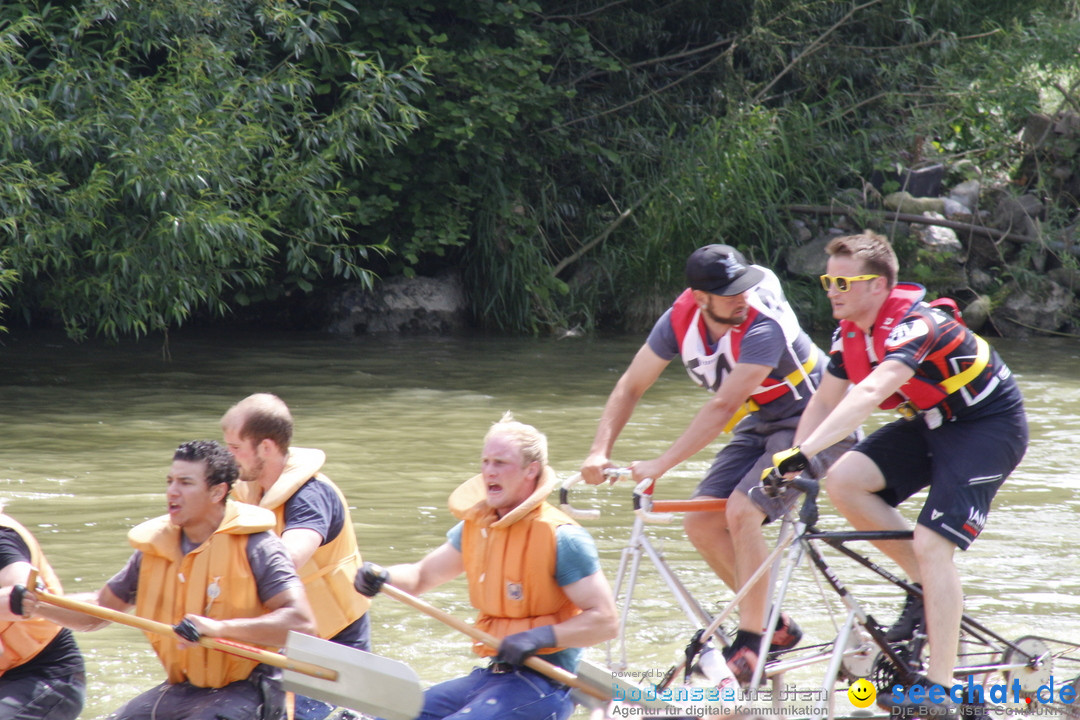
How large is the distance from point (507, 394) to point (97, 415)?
3.71m

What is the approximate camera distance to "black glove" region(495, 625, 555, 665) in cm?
334

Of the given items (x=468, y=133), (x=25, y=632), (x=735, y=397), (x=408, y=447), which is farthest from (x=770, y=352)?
(x=468, y=133)

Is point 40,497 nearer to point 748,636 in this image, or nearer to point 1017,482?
point 748,636

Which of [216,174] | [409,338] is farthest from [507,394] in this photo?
[409,338]

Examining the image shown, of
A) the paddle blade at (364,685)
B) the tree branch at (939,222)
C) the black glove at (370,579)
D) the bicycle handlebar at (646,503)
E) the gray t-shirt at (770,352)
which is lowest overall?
the paddle blade at (364,685)

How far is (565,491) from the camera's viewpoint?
4.25 metres

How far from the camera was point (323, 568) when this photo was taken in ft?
12.8

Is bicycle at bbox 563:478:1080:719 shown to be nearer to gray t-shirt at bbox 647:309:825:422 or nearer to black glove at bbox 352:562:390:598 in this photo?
gray t-shirt at bbox 647:309:825:422

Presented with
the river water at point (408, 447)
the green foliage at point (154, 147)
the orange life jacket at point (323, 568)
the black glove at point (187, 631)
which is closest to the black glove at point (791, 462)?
the river water at point (408, 447)

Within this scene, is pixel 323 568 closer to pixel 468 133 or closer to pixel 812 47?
pixel 468 133

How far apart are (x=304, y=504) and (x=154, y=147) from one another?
302 inches

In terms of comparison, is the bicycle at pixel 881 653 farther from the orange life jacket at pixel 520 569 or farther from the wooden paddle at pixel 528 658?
the orange life jacket at pixel 520 569

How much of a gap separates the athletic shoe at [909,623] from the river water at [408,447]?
2.31ft

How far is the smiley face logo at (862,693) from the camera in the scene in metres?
4.02
